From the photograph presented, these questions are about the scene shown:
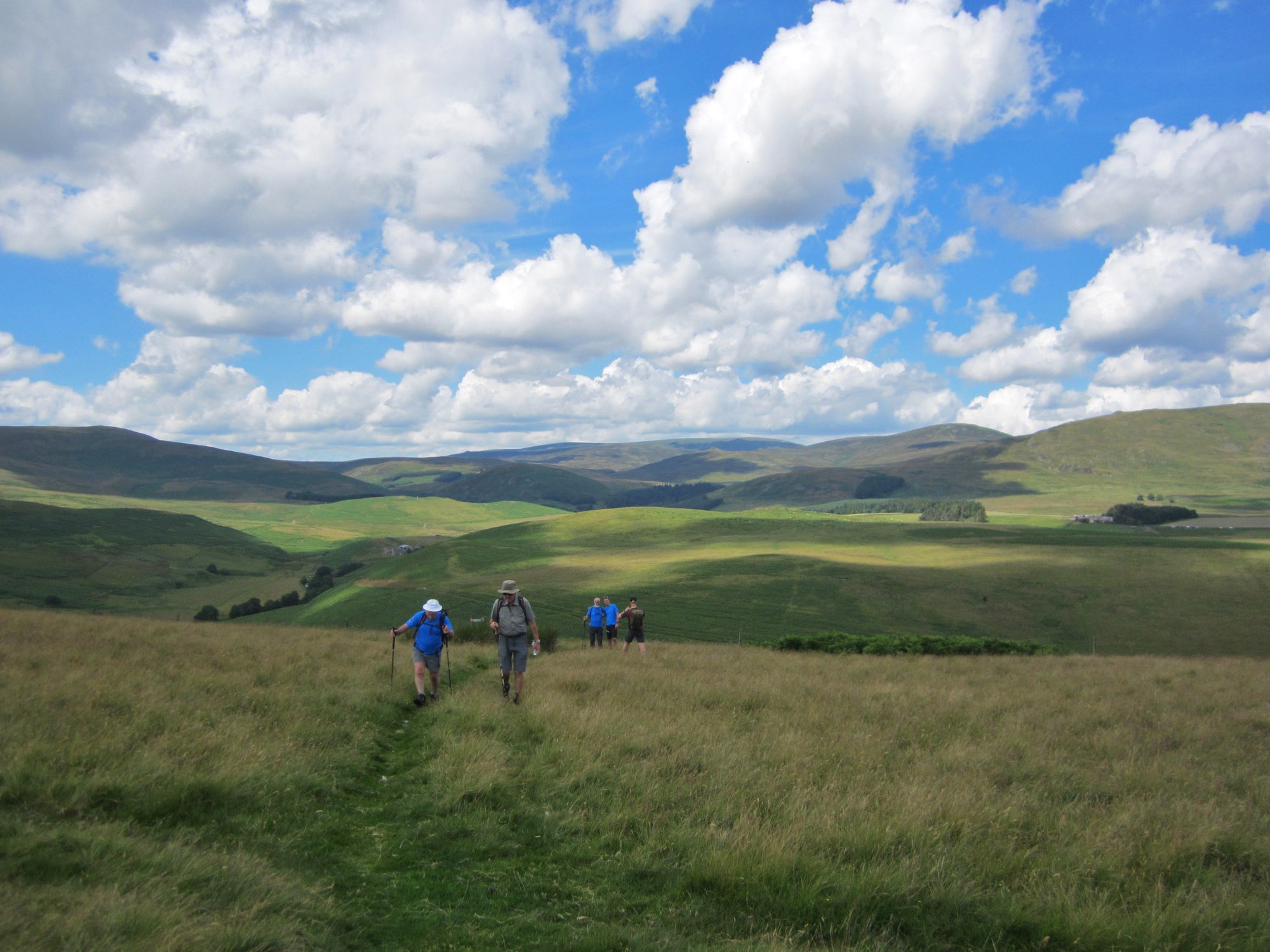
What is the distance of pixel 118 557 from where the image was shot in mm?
134125

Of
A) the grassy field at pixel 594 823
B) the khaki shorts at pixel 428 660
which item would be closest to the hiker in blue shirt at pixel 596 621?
the khaki shorts at pixel 428 660

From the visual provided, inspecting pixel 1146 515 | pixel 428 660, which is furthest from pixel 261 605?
pixel 1146 515

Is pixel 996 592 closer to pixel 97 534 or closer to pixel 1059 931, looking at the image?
pixel 1059 931

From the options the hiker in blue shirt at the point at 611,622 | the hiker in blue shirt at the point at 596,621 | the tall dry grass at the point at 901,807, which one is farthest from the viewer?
the hiker in blue shirt at the point at 611,622

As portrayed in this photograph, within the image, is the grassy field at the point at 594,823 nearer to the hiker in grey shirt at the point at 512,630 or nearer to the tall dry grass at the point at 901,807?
the tall dry grass at the point at 901,807

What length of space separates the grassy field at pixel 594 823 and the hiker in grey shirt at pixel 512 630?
57 cm

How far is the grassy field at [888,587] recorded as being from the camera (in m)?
60.0

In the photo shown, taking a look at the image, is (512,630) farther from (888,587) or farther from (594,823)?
(888,587)

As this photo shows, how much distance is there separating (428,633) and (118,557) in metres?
150

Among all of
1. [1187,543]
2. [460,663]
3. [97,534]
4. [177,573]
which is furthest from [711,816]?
[97,534]

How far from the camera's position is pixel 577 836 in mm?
7348

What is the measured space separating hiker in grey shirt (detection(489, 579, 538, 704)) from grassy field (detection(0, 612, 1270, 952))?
22.6 inches

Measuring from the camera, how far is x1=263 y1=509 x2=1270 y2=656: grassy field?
197ft

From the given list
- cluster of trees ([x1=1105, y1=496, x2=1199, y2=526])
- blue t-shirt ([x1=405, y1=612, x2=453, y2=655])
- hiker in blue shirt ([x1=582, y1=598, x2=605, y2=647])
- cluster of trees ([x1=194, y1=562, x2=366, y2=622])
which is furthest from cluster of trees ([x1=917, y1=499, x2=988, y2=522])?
blue t-shirt ([x1=405, y1=612, x2=453, y2=655])
